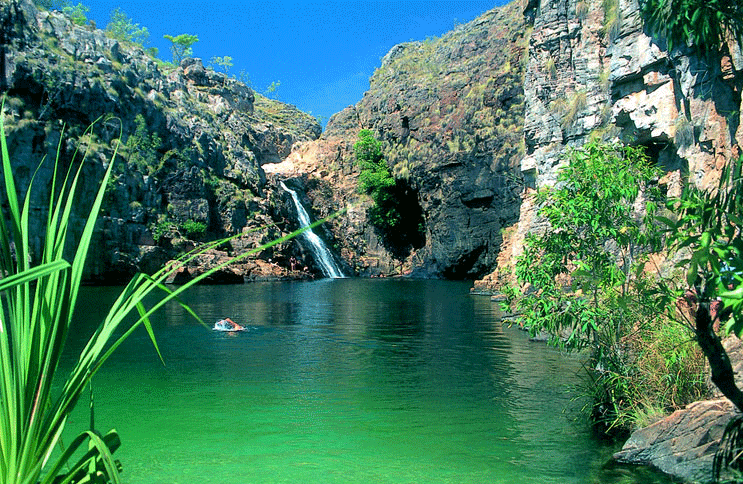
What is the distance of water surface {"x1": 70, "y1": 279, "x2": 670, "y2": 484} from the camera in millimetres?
8633

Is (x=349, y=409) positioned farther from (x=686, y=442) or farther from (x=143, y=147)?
(x=143, y=147)

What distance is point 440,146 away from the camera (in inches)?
2397

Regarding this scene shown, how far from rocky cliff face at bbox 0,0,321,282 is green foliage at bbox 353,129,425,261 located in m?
12.3

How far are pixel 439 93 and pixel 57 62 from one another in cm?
3725

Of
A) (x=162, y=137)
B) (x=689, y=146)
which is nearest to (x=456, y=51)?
(x=162, y=137)

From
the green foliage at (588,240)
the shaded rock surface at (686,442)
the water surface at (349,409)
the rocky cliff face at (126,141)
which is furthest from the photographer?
the rocky cliff face at (126,141)

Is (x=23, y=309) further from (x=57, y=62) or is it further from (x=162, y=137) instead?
(x=162, y=137)

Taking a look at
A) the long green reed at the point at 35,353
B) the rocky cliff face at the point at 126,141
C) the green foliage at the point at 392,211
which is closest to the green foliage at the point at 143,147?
the rocky cliff face at the point at 126,141

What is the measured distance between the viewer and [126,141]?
55.6 m

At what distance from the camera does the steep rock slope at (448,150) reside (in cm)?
5584

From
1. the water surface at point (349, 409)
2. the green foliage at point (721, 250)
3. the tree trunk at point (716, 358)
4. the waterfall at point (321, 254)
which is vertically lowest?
the water surface at point (349, 409)

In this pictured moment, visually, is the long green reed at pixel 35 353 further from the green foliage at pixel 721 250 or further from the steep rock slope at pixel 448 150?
the steep rock slope at pixel 448 150

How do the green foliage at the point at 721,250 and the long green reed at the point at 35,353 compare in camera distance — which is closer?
the long green reed at the point at 35,353

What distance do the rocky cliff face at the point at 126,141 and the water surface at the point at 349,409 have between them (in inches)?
1164
